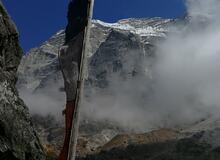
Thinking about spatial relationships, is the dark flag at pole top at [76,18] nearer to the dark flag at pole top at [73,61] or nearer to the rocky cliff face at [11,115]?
the dark flag at pole top at [73,61]

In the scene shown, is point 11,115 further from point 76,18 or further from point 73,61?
point 73,61

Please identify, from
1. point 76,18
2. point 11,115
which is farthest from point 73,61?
point 11,115

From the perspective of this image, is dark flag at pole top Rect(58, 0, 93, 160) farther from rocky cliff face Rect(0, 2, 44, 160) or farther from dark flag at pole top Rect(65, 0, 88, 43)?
rocky cliff face Rect(0, 2, 44, 160)

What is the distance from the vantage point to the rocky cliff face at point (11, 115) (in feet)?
30.3

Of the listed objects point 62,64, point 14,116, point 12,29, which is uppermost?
point 12,29

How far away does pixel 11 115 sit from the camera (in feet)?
31.2

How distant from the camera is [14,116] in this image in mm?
9562

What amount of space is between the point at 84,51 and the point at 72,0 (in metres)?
0.97

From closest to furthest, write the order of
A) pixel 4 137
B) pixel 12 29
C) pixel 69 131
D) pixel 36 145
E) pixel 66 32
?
pixel 69 131 < pixel 66 32 < pixel 4 137 < pixel 36 145 < pixel 12 29

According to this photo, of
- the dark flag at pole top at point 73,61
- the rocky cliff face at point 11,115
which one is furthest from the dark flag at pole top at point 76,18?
the rocky cliff face at point 11,115

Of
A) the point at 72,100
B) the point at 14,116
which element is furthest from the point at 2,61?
the point at 72,100

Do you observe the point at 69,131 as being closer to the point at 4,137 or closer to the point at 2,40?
the point at 4,137

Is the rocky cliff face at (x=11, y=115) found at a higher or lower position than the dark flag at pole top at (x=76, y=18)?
lower

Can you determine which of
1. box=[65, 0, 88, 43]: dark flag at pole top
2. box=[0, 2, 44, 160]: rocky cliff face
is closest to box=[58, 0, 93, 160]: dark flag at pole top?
box=[65, 0, 88, 43]: dark flag at pole top
